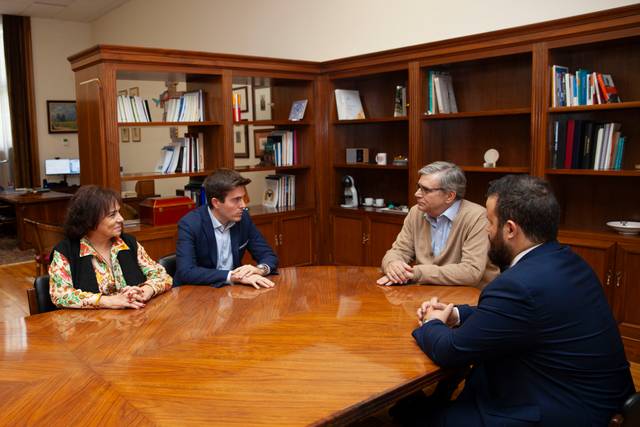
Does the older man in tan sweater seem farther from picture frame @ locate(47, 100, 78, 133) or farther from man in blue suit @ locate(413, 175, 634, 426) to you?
picture frame @ locate(47, 100, 78, 133)

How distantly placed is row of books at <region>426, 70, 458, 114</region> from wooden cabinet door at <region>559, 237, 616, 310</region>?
4.82 feet

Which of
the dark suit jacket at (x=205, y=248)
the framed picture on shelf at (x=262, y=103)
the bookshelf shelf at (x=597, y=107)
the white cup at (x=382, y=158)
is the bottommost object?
the dark suit jacket at (x=205, y=248)

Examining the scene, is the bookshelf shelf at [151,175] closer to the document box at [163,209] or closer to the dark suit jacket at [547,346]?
A: the document box at [163,209]

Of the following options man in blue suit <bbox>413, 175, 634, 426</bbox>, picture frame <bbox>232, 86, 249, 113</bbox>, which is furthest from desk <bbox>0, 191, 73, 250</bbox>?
man in blue suit <bbox>413, 175, 634, 426</bbox>

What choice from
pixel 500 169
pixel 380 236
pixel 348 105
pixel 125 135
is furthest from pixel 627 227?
pixel 125 135

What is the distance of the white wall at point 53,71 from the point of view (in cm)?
911

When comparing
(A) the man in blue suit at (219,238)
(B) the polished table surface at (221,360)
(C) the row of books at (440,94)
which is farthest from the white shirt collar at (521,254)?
(C) the row of books at (440,94)

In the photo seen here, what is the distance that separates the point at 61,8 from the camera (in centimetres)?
862

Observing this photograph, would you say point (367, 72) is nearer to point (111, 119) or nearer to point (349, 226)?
point (349, 226)

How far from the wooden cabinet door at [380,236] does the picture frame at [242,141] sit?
203cm

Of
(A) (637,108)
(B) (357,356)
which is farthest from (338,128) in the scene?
(B) (357,356)

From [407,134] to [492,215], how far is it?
319 centimetres

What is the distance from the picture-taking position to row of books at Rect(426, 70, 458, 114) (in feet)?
14.4

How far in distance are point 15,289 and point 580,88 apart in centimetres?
541
